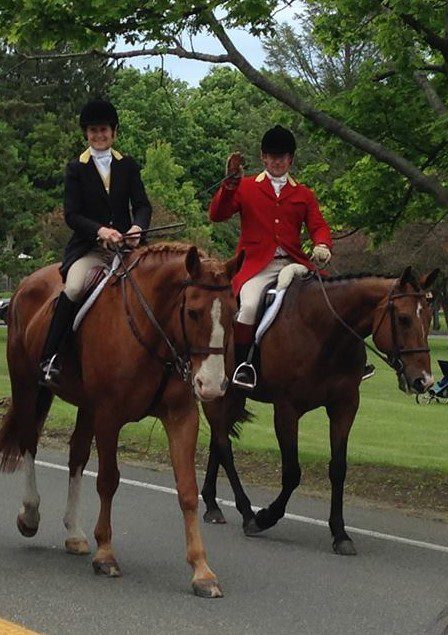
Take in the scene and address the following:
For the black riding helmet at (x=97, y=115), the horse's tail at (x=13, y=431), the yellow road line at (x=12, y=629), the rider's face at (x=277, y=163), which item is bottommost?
the yellow road line at (x=12, y=629)

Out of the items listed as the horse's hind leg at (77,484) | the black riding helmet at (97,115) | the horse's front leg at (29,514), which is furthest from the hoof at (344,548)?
the black riding helmet at (97,115)

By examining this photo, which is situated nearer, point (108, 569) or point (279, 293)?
point (108, 569)

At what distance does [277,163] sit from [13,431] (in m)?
3.00

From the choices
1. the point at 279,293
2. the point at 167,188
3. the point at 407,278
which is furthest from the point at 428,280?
the point at 167,188

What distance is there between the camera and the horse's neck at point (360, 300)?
9.60m

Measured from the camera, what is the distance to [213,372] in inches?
282

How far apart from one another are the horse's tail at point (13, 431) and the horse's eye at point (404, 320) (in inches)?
97.5

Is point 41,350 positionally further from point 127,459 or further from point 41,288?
point 127,459

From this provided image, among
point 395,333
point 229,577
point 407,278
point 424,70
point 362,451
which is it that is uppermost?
point 424,70

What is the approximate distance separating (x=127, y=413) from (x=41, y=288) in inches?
72.8

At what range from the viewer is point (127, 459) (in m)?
13.7

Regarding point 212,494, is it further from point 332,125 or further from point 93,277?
point 332,125

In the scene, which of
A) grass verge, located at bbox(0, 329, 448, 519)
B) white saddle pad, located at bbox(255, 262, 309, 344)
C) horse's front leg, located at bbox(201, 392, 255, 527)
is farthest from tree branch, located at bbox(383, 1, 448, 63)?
grass verge, located at bbox(0, 329, 448, 519)

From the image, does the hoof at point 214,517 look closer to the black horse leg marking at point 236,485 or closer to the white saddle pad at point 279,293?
the black horse leg marking at point 236,485
